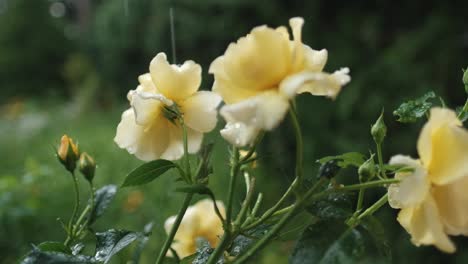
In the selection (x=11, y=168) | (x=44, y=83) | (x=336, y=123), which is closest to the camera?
(x=336, y=123)

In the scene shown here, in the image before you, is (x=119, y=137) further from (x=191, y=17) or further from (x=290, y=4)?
(x=191, y=17)

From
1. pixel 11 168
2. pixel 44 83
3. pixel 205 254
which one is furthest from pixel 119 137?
pixel 44 83

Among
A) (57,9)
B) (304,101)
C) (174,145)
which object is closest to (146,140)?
(174,145)

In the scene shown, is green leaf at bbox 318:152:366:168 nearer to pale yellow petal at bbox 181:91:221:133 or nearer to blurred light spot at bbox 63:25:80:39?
pale yellow petal at bbox 181:91:221:133

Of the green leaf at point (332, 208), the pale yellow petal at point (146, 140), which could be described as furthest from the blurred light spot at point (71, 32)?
the green leaf at point (332, 208)

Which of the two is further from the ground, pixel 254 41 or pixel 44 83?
pixel 254 41

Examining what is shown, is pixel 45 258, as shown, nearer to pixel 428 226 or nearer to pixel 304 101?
pixel 428 226
